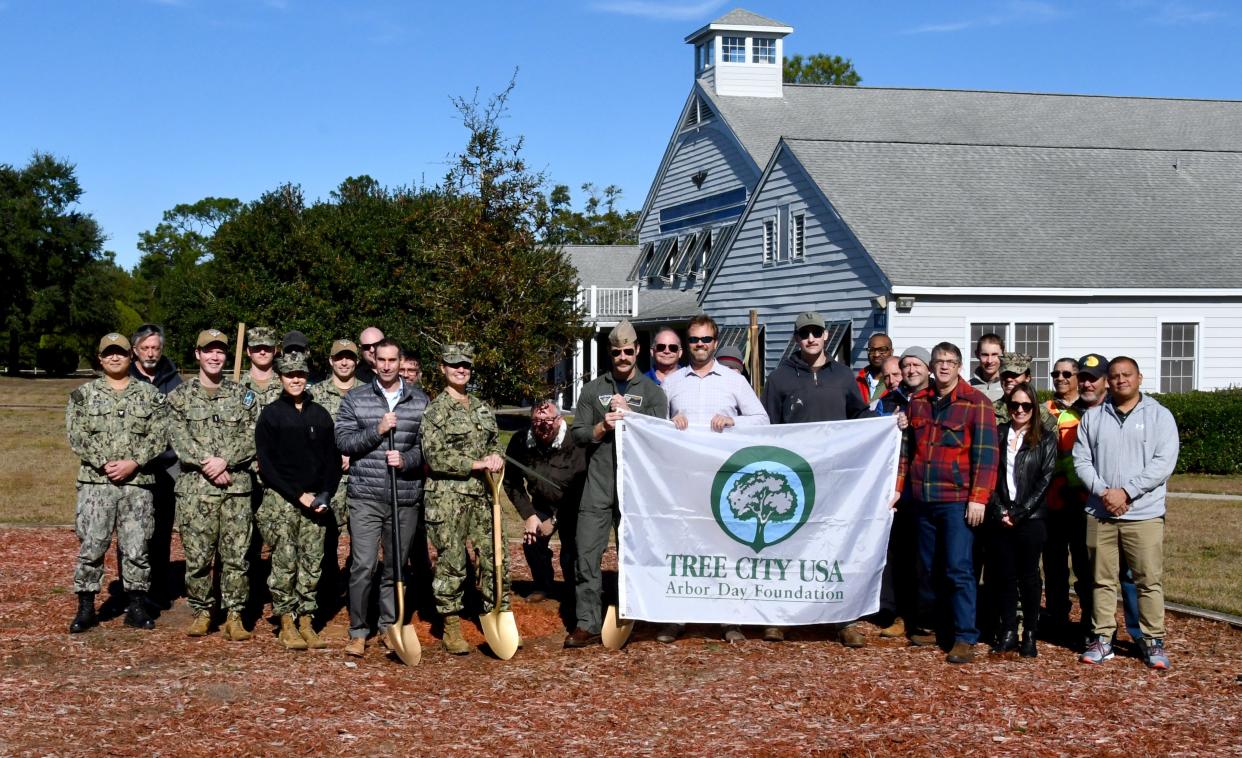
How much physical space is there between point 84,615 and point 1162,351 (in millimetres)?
18613

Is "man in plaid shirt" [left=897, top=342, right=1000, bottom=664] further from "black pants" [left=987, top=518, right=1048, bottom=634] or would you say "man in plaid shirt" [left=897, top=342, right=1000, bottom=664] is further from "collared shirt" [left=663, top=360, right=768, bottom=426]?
"collared shirt" [left=663, top=360, right=768, bottom=426]

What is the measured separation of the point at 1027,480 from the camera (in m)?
7.79

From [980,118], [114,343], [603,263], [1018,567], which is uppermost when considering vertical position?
[980,118]

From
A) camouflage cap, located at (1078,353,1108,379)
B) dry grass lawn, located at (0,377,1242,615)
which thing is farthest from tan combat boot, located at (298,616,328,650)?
camouflage cap, located at (1078,353,1108,379)

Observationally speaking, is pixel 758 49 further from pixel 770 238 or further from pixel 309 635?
pixel 309 635

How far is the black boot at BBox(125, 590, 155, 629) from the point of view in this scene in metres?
8.65

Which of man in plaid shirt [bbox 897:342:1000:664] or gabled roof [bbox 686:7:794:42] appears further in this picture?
gabled roof [bbox 686:7:794:42]

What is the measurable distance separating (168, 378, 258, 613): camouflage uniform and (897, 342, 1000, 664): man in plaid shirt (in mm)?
4553

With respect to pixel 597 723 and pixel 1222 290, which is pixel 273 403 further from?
pixel 1222 290

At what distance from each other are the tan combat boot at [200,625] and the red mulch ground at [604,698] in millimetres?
80

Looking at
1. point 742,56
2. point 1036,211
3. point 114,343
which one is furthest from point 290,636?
point 742,56

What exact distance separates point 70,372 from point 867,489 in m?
74.0

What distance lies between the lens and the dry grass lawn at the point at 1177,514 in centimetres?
1030

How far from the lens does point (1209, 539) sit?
12984 mm
